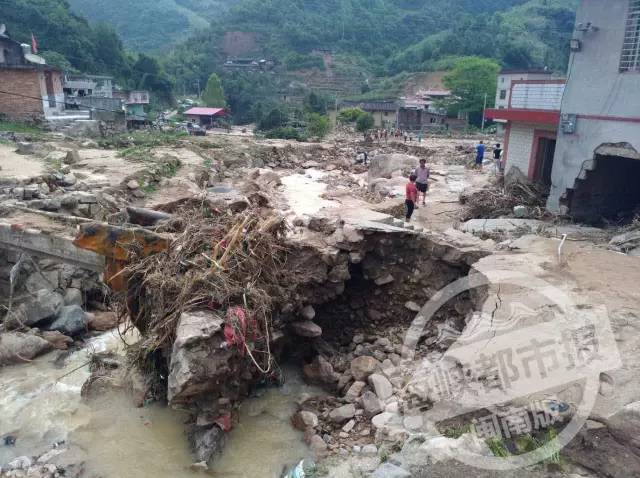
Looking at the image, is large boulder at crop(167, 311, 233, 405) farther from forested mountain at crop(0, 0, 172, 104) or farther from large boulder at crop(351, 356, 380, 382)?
forested mountain at crop(0, 0, 172, 104)

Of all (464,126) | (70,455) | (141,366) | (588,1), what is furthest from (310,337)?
(464,126)

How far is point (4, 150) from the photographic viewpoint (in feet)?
49.2

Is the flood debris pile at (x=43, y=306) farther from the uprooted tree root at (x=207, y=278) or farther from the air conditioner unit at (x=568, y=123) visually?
the air conditioner unit at (x=568, y=123)

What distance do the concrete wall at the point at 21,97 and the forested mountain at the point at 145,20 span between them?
61766 millimetres

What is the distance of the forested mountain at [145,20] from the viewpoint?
275 feet

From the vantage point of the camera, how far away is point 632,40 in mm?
9367

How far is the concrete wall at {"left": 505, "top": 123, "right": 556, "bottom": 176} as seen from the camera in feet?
41.0

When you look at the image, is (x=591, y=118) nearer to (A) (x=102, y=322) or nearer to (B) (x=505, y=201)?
(B) (x=505, y=201)

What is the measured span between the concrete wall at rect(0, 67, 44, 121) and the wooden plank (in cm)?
1777

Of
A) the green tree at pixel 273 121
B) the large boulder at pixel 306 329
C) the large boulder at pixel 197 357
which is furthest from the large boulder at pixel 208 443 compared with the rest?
the green tree at pixel 273 121

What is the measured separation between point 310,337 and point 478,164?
16046 mm

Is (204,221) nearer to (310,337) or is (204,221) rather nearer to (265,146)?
(310,337)

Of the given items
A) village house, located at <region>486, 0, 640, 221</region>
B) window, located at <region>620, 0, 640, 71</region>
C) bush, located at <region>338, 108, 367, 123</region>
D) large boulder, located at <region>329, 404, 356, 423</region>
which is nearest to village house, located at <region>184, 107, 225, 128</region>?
bush, located at <region>338, 108, 367, 123</region>

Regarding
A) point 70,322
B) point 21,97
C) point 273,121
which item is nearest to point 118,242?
point 70,322
